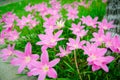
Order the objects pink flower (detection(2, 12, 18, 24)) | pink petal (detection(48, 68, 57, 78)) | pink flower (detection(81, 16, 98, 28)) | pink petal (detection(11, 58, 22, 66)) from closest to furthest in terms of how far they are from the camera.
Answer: pink petal (detection(48, 68, 57, 78)) → pink petal (detection(11, 58, 22, 66)) → pink flower (detection(81, 16, 98, 28)) → pink flower (detection(2, 12, 18, 24))

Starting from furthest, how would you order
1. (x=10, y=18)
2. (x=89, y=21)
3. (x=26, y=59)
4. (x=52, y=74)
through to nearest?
(x=10, y=18), (x=89, y=21), (x=26, y=59), (x=52, y=74)

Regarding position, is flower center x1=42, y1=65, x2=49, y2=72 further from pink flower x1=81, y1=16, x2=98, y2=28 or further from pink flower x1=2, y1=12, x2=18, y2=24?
pink flower x1=2, y1=12, x2=18, y2=24

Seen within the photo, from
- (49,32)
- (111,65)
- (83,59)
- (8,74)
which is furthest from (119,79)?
(8,74)

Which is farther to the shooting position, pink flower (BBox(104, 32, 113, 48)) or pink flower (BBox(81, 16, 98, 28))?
pink flower (BBox(81, 16, 98, 28))

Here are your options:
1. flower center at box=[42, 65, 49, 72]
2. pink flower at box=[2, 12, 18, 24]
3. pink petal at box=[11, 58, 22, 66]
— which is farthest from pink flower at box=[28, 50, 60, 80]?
pink flower at box=[2, 12, 18, 24]

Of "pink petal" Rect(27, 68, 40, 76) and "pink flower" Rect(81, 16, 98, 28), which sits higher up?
"pink flower" Rect(81, 16, 98, 28)

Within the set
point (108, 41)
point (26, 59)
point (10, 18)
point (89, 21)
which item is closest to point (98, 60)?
point (108, 41)

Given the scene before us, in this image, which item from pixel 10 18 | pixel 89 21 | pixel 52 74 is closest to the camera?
pixel 52 74

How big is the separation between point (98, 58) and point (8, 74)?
1.06 metres

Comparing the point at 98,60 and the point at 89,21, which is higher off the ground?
the point at 89,21

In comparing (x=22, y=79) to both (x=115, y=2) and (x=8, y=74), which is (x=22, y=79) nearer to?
(x=8, y=74)

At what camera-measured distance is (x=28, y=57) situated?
3.74 ft

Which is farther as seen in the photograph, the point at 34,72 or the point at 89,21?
the point at 89,21

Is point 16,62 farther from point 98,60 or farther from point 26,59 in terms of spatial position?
point 98,60
